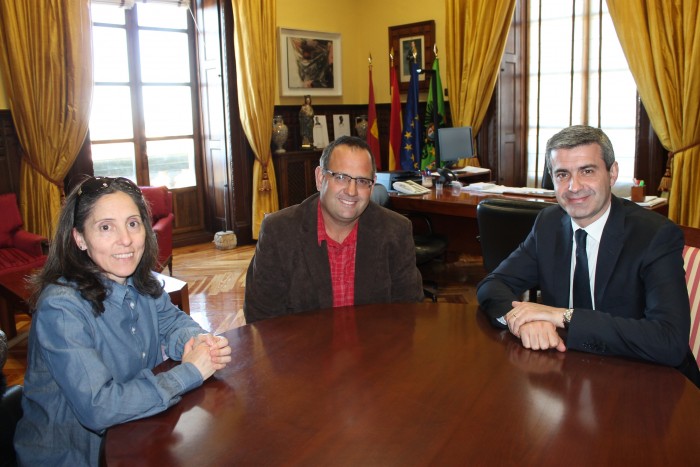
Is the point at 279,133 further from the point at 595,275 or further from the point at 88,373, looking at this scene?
the point at 88,373

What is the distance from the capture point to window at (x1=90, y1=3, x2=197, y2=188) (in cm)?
628

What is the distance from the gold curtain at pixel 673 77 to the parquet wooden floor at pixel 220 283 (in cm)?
190

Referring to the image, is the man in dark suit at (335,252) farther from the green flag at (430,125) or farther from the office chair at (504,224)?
the green flag at (430,125)

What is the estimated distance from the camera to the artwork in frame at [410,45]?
7.31m

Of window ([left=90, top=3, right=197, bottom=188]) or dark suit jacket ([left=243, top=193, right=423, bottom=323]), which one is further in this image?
window ([left=90, top=3, right=197, bottom=188])

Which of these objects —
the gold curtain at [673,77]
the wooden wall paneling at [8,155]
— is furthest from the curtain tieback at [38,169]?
the gold curtain at [673,77]

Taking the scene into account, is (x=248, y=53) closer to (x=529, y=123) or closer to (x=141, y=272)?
(x=529, y=123)

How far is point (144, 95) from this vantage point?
6582 millimetres

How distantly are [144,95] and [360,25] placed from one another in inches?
119

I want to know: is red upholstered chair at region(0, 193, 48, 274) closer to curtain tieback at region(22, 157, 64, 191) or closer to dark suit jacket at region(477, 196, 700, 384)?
curtain tieback at region(22, 157, 64, 191)

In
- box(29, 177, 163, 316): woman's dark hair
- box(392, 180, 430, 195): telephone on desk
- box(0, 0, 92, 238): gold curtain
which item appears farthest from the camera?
box(0, 0, 92, 238): gold curtain

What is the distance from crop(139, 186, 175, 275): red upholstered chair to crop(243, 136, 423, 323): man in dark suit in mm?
3109

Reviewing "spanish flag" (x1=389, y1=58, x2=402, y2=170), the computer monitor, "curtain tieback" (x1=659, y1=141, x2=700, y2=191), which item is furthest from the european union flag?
"curtain tieback" (x1=659, y1=141, x2=700, y2=191)

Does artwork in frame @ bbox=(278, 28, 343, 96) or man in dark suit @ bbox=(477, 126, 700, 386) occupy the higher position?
artwork in frame @ bbox=(278, 28, 343, 96)
